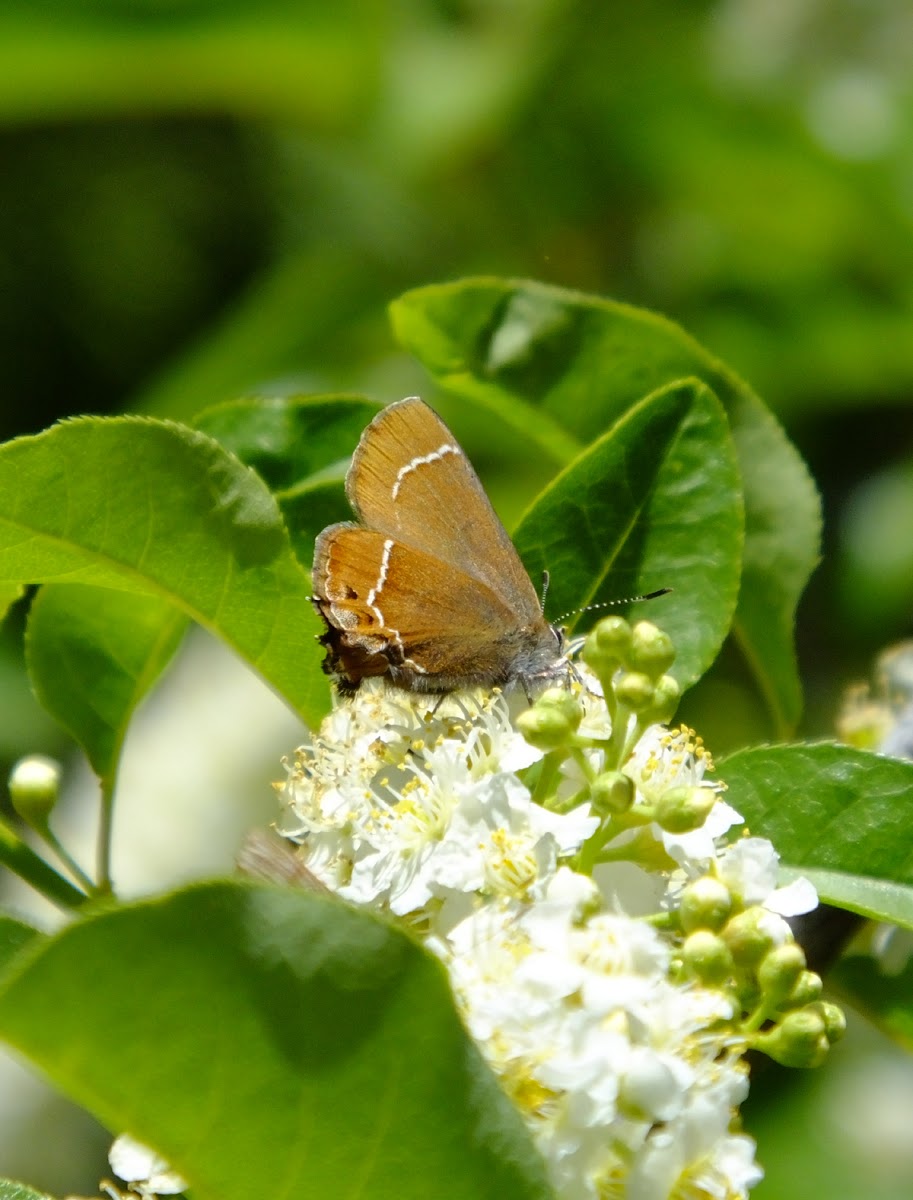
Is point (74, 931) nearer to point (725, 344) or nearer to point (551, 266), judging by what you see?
point (725, 344)

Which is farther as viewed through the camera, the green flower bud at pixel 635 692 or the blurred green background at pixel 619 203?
the blurred green background at pixel 619 203

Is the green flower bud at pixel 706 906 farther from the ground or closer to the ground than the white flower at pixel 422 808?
farther from the ground

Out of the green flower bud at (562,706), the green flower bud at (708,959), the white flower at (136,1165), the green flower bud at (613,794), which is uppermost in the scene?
the green flower bud at (562,706)

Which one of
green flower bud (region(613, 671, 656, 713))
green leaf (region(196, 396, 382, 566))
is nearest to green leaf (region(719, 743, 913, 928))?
green flower bud (region(613, 671, 656, 713))

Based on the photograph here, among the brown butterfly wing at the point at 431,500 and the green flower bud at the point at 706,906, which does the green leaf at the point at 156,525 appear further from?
the green flower bud at the point at 706,906

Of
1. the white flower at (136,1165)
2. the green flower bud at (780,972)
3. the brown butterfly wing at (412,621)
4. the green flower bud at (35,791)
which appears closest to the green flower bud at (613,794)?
the green flower bud at (780,972)

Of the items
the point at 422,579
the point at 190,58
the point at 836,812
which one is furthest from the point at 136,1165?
the point at 190,58
